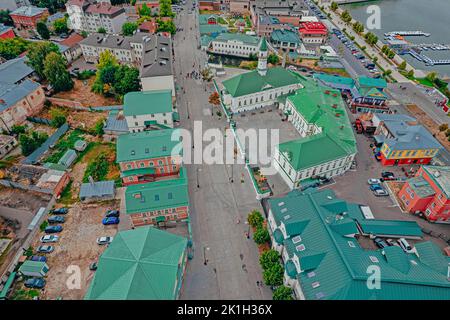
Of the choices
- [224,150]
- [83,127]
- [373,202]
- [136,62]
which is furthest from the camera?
[136,62]

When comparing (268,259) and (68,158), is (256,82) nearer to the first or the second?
(268,259)

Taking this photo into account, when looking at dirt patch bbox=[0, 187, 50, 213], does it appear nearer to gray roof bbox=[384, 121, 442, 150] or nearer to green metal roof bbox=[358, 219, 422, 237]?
green metal roof bbox=[358, 219, 422, 237]

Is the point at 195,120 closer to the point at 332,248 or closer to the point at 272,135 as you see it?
the point at 272,135

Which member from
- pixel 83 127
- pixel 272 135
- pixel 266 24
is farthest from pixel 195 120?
pixel 266 24

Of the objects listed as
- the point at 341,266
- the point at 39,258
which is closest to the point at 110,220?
the point at 39,258

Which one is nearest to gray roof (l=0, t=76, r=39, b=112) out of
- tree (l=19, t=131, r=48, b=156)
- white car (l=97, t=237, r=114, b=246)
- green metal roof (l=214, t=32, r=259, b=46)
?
tree (l=19, t=131, r=48, b=156)
